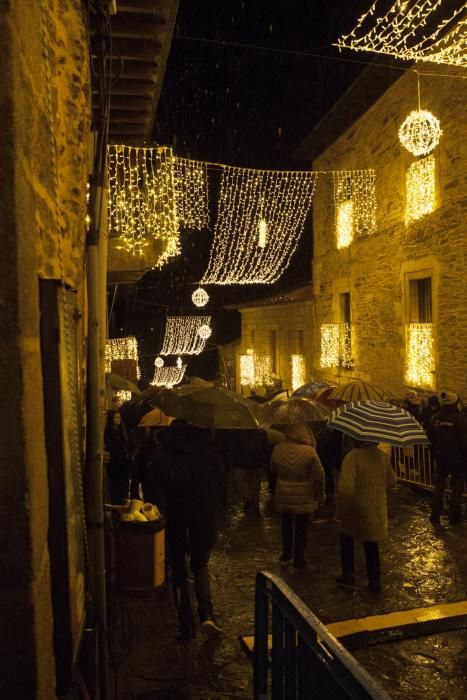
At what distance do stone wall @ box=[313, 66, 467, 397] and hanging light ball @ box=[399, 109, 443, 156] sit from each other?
0.20 metres

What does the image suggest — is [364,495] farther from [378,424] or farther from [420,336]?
[420,336]

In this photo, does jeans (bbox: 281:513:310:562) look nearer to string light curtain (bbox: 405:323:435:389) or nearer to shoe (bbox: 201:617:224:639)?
shoe (bbox: 201:617:224:639)

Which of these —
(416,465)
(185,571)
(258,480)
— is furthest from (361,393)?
(185,571)

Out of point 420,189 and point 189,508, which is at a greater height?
point 420,189

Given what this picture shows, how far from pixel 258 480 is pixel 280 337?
615 inches

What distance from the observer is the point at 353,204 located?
16.6 m

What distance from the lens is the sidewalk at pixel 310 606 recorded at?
4742 millimetres

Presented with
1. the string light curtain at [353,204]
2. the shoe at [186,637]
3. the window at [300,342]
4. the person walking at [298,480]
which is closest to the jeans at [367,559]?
the person walking at [298,480]

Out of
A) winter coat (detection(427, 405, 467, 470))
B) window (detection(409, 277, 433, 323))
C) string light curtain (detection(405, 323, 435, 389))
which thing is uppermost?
window (detection(409, 277, 433, 323))

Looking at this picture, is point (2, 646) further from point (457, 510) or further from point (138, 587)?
point (457, 510)

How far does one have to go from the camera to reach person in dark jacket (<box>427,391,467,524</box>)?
28.4 ft

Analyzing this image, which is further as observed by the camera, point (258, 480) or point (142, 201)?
point (142, 201)

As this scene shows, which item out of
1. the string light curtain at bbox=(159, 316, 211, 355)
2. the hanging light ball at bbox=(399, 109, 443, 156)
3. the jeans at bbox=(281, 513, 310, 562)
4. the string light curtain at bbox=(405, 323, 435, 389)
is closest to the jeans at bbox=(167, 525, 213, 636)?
the jeans at bbox=(281, 513, 310, 562)

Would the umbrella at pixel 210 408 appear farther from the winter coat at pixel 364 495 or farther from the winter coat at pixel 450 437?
the winter coat at pixel 450 437
